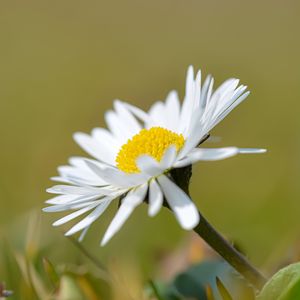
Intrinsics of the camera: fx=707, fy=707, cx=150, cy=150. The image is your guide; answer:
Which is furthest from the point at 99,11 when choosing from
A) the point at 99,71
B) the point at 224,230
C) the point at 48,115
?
the point at 224,230

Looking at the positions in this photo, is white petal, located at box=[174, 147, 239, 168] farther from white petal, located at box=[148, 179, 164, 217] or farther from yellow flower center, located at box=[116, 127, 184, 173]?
yellow flower center, located at box=[116, 127, 184, 173]

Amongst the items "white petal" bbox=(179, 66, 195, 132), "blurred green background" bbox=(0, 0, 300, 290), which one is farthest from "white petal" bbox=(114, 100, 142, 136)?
"blurred green background" bbox=(0, 0, 300, 290)

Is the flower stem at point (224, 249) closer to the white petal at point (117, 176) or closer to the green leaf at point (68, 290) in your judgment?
the white petal at point (117, 176)

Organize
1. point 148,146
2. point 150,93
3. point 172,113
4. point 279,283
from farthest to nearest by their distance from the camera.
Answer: point 150,93 → point 172,113 → point 148,146 → point 279,283

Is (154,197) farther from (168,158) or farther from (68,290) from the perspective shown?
(68,290)

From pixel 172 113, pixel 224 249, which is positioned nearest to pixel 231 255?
pixel 224 249

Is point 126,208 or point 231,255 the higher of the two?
point 126,208

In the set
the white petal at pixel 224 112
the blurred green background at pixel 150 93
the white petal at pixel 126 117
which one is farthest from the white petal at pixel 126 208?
the blurred green background at pixel 150 93
